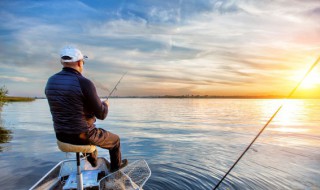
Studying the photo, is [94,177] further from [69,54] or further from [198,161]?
[198,161]

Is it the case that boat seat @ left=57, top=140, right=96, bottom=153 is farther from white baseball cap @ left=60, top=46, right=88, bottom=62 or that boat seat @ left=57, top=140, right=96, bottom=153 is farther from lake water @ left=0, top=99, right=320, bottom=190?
lake water @ left=0, top=99, right=320, bottom=190

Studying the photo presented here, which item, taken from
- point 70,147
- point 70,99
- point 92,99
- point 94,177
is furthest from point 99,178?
point 70,99

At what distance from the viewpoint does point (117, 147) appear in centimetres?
669

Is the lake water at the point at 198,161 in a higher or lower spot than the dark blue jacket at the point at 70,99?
lower

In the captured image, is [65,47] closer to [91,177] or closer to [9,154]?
[91,177]

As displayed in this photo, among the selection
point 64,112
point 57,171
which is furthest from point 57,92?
point 57,171

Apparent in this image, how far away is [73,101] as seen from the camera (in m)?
5.01

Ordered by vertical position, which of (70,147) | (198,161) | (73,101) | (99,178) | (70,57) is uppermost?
(70,57)

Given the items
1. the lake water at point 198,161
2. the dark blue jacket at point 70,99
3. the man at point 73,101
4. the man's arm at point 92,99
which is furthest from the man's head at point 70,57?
the lake water at point 198,161

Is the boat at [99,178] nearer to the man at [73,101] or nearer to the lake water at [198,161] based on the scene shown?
the man at [73,101]

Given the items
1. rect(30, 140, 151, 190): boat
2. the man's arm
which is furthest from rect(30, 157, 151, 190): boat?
the man's arm

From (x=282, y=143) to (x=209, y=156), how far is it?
274 inches

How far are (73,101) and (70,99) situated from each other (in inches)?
2.6

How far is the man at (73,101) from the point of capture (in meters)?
5.00
